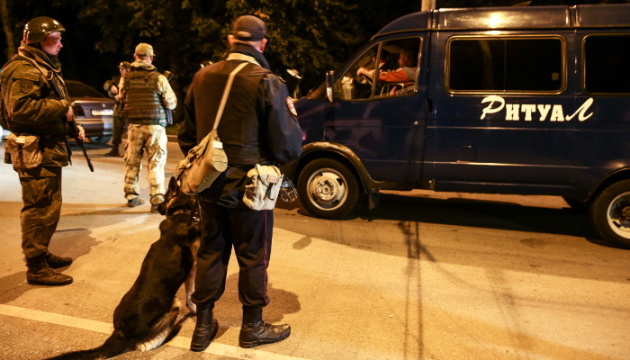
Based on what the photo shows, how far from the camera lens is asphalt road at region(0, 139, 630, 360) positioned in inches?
134

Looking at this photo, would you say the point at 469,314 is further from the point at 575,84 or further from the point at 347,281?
the point at 575,84

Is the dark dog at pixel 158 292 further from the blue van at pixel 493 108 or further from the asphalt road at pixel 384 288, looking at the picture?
the blue van at pixel 493 108

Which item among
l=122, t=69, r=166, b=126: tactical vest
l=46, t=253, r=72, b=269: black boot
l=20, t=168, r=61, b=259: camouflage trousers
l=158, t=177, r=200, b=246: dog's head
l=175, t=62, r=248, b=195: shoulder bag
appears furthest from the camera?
l=122, t=69, r=166, b=126: tactical vest

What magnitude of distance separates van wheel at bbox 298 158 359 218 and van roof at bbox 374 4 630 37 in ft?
5.69

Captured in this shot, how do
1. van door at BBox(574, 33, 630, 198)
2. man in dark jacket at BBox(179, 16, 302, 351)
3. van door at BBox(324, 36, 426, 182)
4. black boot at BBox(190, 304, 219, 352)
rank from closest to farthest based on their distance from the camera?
1. man in dark jacket at BBox(179, 16, 302, 351)
2. black boot at BBox(190, 304, 219, 352)
3. van door at BBox(574, 33, 630, 198)
4. van door at BBox(324, 36, 426, 182)

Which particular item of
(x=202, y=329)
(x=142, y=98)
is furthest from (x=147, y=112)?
(x=202, y=329)

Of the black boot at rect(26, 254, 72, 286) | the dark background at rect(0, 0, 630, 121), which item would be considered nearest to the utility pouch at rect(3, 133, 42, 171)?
the black boot at rect(26, 254, 72, 286)

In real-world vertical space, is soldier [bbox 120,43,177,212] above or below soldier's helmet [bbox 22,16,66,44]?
below

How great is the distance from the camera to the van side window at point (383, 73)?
233 inches

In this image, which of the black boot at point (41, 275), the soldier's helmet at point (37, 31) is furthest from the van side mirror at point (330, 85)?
the black boot at point (41, 275)

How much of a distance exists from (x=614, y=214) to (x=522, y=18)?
7.25ft

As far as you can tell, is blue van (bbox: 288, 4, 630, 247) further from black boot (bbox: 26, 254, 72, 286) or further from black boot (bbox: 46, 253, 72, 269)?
black boot (bbox: 26, 254, 72, 286)

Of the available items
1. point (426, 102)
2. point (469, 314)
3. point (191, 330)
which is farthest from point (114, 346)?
point (426, 102)

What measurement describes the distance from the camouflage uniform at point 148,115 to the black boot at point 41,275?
213cm
